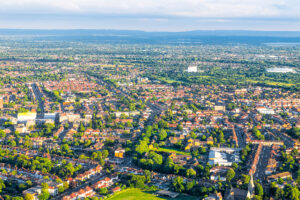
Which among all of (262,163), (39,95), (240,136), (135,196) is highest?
(39,95)

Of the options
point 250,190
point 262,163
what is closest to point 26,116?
point 262,163

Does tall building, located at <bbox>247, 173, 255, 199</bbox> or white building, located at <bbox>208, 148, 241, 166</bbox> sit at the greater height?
tall building, located at <bbox>247, 173, 255, 199</bbox>

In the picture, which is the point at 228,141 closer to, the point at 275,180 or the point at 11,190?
the point at 275,180

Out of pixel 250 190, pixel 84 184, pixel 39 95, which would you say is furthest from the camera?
pixel 39 95

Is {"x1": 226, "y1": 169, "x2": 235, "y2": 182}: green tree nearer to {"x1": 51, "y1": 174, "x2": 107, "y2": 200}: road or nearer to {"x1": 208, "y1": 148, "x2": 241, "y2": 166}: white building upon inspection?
{"x1": 208, "y1": 148, "x2": 241, "y2": 166}: white building

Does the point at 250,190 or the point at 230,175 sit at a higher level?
the point at 250,190

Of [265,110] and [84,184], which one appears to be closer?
[84,184]

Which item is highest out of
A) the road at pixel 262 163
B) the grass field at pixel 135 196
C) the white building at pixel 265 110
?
the white building at pixel 265 110

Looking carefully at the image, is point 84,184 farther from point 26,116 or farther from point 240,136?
point 26,116

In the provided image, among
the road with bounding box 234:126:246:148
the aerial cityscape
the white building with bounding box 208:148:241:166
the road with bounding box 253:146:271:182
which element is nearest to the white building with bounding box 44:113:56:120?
the aerial cityscape

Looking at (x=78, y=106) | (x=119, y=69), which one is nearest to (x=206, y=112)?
(x=78, y=106)

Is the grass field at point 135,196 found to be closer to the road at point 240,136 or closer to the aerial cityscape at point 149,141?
the aerial cityscape at point 149,141

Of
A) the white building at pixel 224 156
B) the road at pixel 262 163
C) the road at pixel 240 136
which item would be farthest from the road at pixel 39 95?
the road at pixel 262 163
